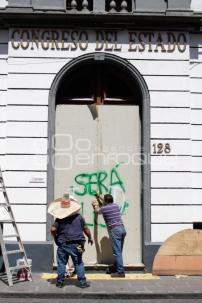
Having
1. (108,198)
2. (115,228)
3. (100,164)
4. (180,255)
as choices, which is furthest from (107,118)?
(180,255)

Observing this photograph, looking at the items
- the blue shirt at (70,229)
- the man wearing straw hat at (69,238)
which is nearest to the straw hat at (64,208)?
the man wearing straw hat at (69,238)

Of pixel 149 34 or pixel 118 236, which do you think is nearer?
pixel 118 236

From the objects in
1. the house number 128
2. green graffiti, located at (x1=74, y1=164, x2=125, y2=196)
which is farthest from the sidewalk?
the house number 128

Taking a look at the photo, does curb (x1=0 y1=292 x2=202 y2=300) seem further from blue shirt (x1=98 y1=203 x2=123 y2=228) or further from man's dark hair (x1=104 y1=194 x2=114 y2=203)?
man's dark hair (x1=104 y1=194 x2=114 y2=203)

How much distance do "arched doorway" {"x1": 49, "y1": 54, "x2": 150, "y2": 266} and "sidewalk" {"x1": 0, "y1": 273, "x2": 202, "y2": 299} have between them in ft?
4.17

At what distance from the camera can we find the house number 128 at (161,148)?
1047cm

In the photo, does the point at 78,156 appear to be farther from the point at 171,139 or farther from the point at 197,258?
the point at 197,258

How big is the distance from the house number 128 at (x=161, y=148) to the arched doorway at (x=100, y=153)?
424 mm

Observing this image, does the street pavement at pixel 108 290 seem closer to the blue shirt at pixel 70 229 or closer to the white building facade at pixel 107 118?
the blue shirt at pixel 70 229

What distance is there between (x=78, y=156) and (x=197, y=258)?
12.1ft

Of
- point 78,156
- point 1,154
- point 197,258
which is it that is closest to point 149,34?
point 78,156

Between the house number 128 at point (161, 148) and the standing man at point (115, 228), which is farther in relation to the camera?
the house number 128 at point (161, 148)

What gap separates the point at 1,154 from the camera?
34.4 feet

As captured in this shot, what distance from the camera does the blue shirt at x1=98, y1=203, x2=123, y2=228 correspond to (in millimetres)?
9828
